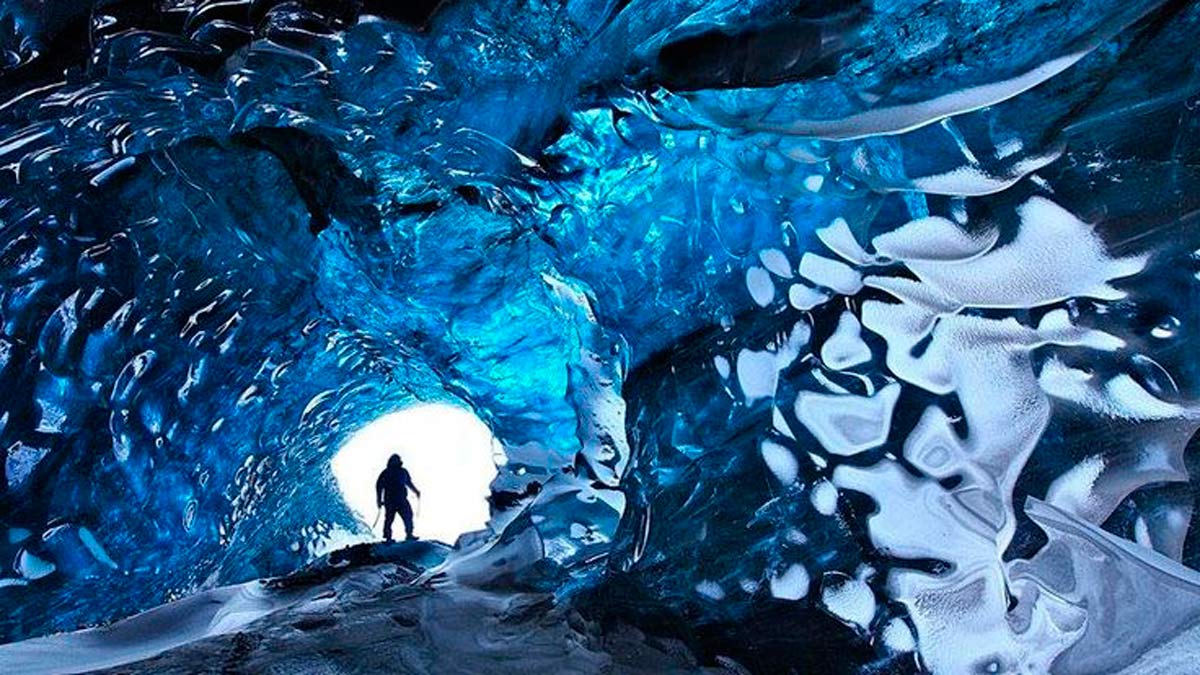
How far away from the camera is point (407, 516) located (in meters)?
4.67

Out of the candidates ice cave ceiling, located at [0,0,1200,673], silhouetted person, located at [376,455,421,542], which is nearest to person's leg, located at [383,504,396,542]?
silhouetted person, located at [376,455,421,542]

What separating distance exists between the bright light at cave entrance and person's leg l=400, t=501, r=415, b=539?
3cm

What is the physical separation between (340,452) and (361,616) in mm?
2810

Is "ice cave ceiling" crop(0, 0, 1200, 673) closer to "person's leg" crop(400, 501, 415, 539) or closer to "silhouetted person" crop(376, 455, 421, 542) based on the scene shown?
"silhouetted person" crop(376, 455, 421, 542)

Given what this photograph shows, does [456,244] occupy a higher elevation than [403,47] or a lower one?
lower

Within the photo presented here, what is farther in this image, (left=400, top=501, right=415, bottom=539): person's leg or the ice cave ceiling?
(left=400, top=501, right=415, bottom=539): person's leg

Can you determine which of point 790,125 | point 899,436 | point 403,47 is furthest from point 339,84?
point 899,436

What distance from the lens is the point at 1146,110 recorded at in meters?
1.10

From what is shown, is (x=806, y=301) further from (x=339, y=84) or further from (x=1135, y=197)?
(x=339, y=84)

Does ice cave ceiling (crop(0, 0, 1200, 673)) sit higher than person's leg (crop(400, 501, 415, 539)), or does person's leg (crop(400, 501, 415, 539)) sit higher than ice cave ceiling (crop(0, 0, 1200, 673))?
ice cave ceiling (crop(0, 0, 1200, 673))

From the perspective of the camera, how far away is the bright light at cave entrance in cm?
414

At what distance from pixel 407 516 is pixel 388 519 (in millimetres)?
236

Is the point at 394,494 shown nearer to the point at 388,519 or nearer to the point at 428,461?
the point at 388,519

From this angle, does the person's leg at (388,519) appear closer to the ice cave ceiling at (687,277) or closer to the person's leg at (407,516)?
the person's leg at (407,516)
